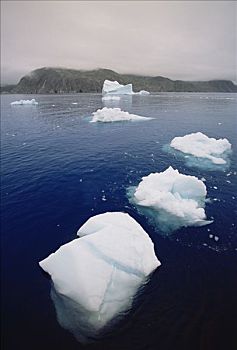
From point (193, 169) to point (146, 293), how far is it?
611 inches

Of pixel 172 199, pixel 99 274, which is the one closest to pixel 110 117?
pixel 172 199

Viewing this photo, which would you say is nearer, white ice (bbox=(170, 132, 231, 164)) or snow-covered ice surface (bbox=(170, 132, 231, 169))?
snow-covered ice surface (bbox=(170, 132, 231, 169))

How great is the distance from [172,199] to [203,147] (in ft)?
44.2

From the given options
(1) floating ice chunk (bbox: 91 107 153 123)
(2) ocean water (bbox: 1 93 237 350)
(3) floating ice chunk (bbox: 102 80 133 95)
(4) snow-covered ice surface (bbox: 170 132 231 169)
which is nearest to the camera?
(2) ocean water (bbox: 1 93 237 350)

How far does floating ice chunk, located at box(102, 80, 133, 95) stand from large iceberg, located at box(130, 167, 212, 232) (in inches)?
5267

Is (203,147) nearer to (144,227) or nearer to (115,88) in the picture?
(144,227)

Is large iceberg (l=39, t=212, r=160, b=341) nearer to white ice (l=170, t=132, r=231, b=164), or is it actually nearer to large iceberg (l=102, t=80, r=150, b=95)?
white ice (l=170, t=132, r=231, b=164)

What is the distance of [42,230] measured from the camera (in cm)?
1391

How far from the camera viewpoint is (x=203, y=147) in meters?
26.8

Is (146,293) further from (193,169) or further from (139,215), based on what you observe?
(193,169)

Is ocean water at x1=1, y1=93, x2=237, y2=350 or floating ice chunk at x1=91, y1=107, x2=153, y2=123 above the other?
floating ice chunk at x1=91, y1=107, x2=153, y2=123

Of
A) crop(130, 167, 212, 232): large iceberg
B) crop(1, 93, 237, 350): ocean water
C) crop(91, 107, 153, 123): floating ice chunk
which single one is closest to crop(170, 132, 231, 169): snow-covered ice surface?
crop(1, 93, 237, 350): ocean water

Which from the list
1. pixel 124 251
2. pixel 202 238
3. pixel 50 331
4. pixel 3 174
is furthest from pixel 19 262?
pixel 3 174

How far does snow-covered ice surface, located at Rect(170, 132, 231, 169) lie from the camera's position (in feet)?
80.0
